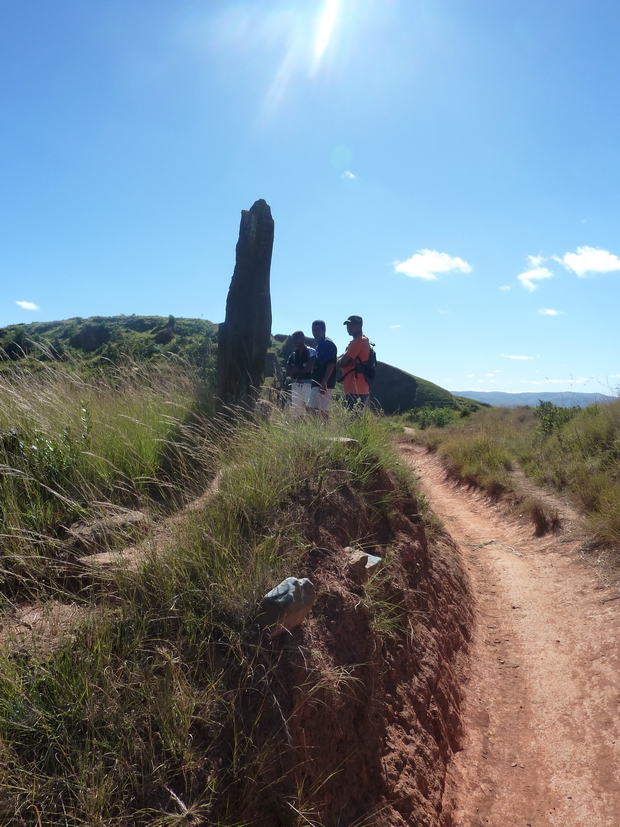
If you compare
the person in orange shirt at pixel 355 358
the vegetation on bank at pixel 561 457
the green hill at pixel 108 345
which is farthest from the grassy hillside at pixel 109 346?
the vegetation on bank at pixel 561 457

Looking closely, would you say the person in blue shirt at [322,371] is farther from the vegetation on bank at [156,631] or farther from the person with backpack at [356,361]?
the vegetation on bank at [156,631]

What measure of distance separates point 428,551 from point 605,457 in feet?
14.4

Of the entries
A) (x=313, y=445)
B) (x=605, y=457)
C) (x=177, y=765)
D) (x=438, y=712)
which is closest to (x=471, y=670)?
(x=438, y=712)

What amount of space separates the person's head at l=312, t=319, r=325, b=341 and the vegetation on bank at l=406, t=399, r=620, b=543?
4.26 metres

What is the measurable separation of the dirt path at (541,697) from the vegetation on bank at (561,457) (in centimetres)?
67

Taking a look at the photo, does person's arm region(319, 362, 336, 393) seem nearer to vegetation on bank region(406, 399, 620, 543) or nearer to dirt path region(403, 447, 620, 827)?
dirt path region(403, 447, 620, 827)

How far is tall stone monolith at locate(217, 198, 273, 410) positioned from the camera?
7.14 m

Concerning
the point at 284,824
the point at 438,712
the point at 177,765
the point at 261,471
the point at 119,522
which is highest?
the point at 261,471

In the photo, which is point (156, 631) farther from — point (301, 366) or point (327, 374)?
point (301, 366)

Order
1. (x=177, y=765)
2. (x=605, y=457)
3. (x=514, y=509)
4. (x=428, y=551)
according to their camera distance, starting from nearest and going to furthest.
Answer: (x=177, y=765)
(x=428, y=551)
(x=605, y=457)
(x=514, y=509)

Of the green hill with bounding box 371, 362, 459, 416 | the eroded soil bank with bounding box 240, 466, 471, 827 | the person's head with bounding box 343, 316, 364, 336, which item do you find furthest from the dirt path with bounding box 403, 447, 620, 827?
the green hill with bounding box 371, 362, 459, 416

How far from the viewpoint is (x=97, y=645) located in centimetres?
214

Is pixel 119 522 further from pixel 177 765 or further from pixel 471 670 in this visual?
pixel 471 670

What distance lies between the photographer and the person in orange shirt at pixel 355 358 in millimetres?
7566
